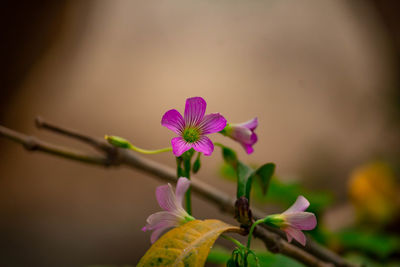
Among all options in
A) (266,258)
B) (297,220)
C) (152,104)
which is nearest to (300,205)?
(297,220)

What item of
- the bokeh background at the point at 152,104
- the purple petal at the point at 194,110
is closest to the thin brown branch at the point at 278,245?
the purple petal at the point at 194,110

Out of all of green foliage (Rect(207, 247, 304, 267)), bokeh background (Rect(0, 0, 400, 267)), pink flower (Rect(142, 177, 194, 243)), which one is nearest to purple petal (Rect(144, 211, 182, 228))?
pink flower (Rect(142, 177, 194, 243))

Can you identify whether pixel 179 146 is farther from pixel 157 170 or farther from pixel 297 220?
pixel 157 170

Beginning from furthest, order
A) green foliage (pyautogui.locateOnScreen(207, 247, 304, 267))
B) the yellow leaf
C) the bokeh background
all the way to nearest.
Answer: the bokeh background, green foliage (pyautogui.locateOnScreen(207, 247, 304, 267)), the yellow leaf

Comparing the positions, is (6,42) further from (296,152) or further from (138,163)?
(296,152)

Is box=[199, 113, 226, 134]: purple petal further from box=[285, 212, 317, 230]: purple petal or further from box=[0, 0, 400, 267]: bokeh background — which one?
box=[0, 0, 400, 267]: bokeh background

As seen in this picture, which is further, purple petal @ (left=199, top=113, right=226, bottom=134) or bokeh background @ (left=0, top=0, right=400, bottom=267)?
bokeh background @ (left=0, top=0, right=400, bottom=267)

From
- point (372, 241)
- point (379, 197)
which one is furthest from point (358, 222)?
point (372, 241)
